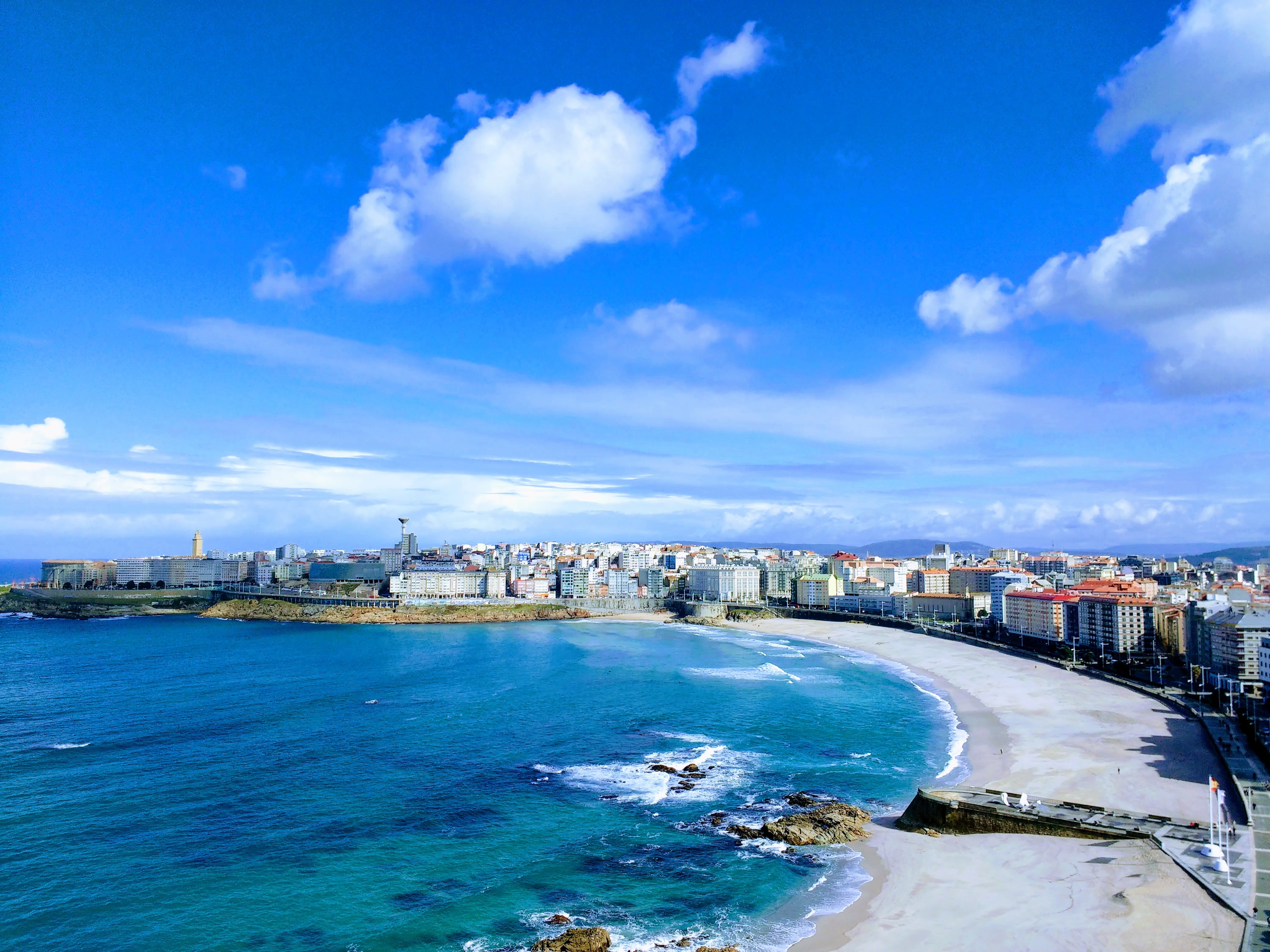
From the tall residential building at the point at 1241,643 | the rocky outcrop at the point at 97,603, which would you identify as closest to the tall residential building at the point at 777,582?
the tall residential building at the point at 1241,643

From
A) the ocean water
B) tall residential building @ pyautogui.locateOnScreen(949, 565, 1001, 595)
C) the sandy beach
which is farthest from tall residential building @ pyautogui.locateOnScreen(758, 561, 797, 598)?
the sandy beach

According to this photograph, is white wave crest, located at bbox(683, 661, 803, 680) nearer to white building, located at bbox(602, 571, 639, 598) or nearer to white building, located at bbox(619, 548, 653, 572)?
white building, located at bbox(602, 571, 639, 598)

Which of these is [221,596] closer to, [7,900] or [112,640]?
[112,640]

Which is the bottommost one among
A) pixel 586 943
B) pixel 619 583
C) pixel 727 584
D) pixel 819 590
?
A: pixel 586 943

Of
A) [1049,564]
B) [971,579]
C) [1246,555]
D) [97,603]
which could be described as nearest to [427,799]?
[97,603]

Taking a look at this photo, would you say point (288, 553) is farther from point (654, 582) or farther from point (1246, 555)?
point (1246, 555)

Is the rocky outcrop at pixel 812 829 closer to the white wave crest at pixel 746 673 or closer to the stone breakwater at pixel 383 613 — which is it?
the white wave crest at pixel 746 673
